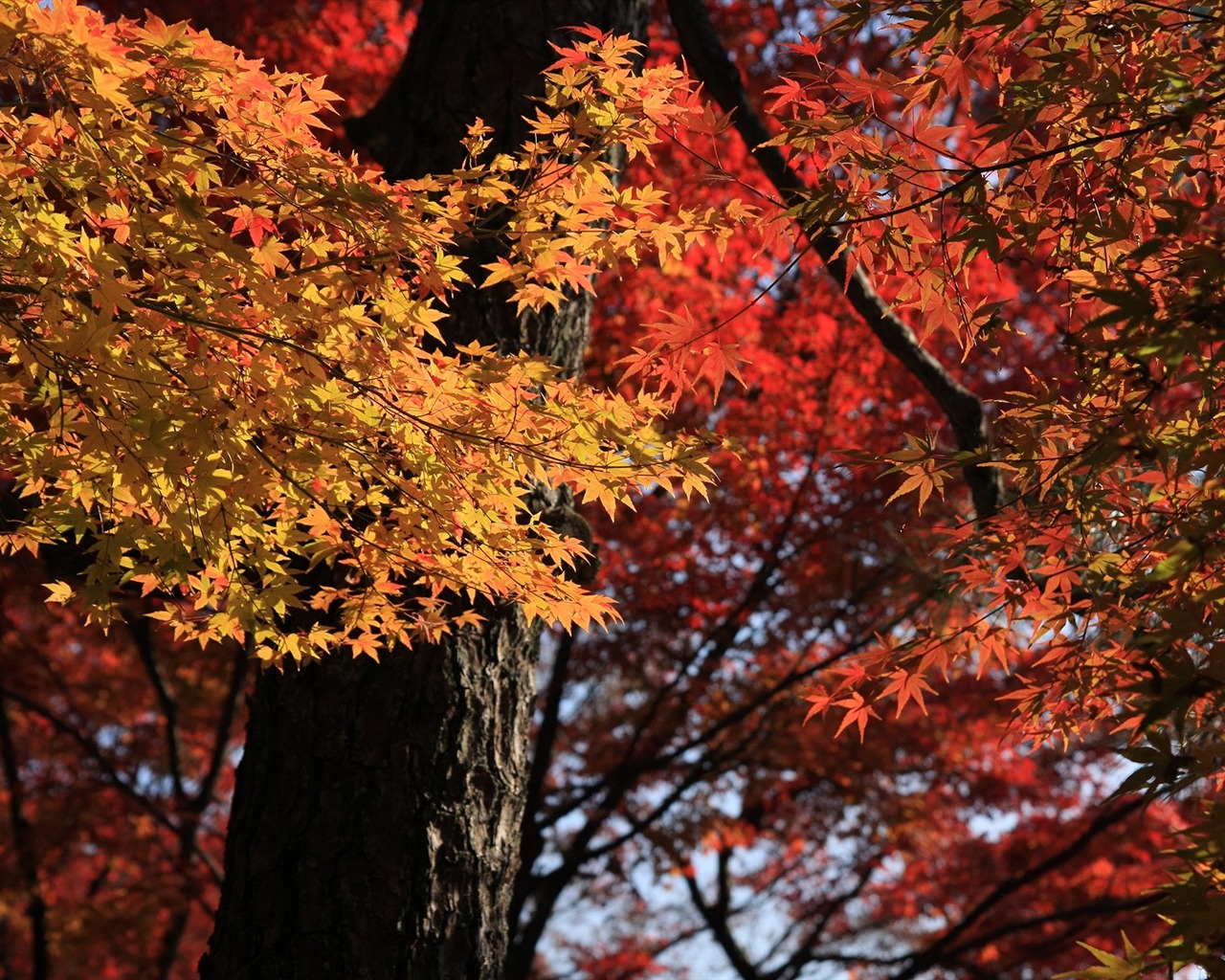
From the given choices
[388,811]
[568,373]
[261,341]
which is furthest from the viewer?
[568,373]

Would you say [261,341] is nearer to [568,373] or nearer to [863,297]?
[568,373]

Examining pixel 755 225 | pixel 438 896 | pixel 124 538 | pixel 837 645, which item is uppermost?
pixel 837 645

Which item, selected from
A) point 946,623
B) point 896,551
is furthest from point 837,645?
point 946,623

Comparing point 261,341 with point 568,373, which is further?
point 568,373

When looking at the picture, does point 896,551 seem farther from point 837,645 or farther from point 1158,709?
point 1158,709

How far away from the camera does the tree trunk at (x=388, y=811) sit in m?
3.74

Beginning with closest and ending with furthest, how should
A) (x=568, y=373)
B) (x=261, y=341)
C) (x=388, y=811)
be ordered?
1. (x=261, y=341)
2. (x=388, y=811)
3. (x=568, y=373)

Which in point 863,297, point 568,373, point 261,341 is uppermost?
point 863,297

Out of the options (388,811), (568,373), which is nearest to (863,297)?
(568,373)

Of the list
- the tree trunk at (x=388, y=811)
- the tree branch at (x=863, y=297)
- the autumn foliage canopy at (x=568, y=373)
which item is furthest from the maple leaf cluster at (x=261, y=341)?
the tree branch at (x=863, y=297)

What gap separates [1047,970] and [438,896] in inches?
371

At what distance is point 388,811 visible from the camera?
3.85 metres

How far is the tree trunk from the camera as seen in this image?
12.3ft

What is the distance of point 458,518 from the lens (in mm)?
2920
